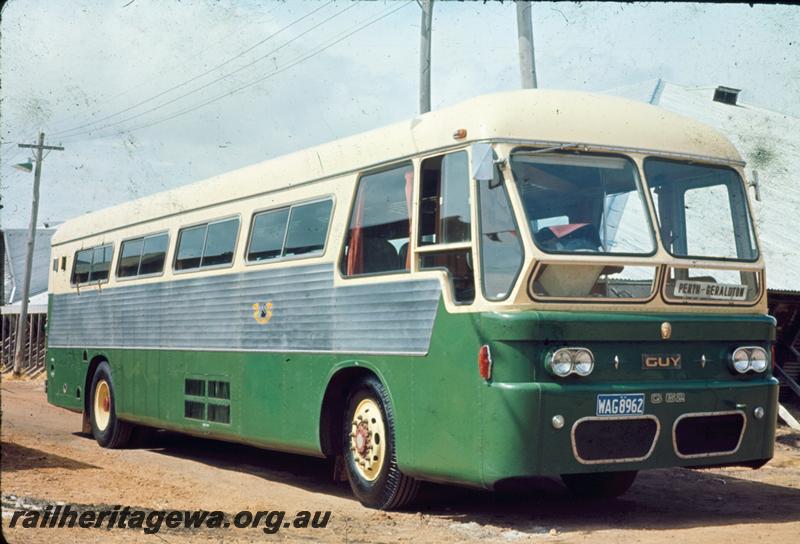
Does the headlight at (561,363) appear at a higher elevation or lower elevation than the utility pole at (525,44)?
lower

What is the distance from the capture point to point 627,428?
811 cm

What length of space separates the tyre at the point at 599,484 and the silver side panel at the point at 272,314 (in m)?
2.38

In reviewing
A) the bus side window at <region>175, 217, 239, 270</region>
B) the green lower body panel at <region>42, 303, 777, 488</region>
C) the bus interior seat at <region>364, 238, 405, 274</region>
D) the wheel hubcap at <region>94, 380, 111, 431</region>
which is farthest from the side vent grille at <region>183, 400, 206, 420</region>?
the bus interior seat at <region>364, 238, 405, 274</region>

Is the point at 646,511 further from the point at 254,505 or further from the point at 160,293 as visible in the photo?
the point at 160,293

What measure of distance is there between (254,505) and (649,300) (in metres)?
3.79

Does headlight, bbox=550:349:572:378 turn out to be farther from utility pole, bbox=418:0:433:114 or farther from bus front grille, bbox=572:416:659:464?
utility pole, bbox=418:0:433:114

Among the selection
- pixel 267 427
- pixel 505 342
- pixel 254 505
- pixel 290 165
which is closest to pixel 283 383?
pixel 267 427

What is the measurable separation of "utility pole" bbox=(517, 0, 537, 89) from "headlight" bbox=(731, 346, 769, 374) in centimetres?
804

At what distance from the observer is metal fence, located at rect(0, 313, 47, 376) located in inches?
1577

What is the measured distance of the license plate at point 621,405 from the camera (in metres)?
7.98

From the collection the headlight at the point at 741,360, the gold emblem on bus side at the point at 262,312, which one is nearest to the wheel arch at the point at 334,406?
the gold emblem on bus side at the point at 262,312

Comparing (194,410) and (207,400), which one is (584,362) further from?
(194,410)

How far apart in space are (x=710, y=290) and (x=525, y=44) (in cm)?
833

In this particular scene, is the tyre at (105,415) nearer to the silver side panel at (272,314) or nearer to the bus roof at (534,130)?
the silver side panel at (272,314)
